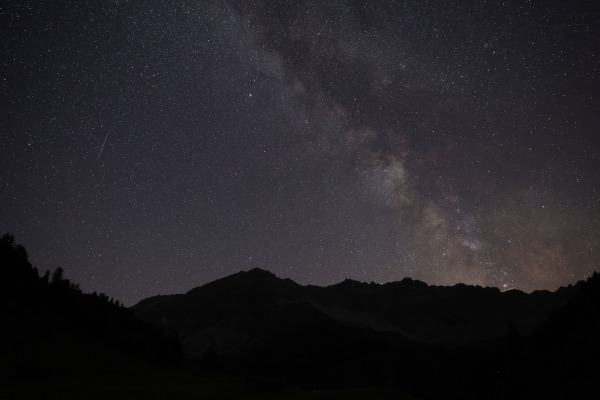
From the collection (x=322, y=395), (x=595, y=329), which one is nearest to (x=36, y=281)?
(x=322, y=395)

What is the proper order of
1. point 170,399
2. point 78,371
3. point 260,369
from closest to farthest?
point 170,399 < point 78,371 < point 260,369

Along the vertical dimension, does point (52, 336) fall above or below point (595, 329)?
below

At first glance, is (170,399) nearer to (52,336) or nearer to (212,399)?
(212,399)

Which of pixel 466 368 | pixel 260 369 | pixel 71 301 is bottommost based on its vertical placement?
pixel 260 369

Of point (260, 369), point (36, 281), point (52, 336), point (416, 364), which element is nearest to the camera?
point (52, 336)

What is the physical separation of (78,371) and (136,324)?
176 ft

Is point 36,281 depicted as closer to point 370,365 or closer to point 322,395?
point 322,395

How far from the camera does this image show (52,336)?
229 feet

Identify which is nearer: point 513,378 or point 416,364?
point 513,378

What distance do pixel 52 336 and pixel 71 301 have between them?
72.2 feet

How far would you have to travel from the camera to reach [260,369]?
617 feet

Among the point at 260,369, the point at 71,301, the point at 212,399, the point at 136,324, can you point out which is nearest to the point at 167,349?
the point at 136,324

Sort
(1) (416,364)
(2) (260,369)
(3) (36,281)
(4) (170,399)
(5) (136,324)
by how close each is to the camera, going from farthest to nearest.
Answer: (2) (260,369)
(1) (416,364)
(5) (136,324)
(3) (36,281)
(4) (170,399)

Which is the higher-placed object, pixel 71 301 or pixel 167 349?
pixel 71 301
